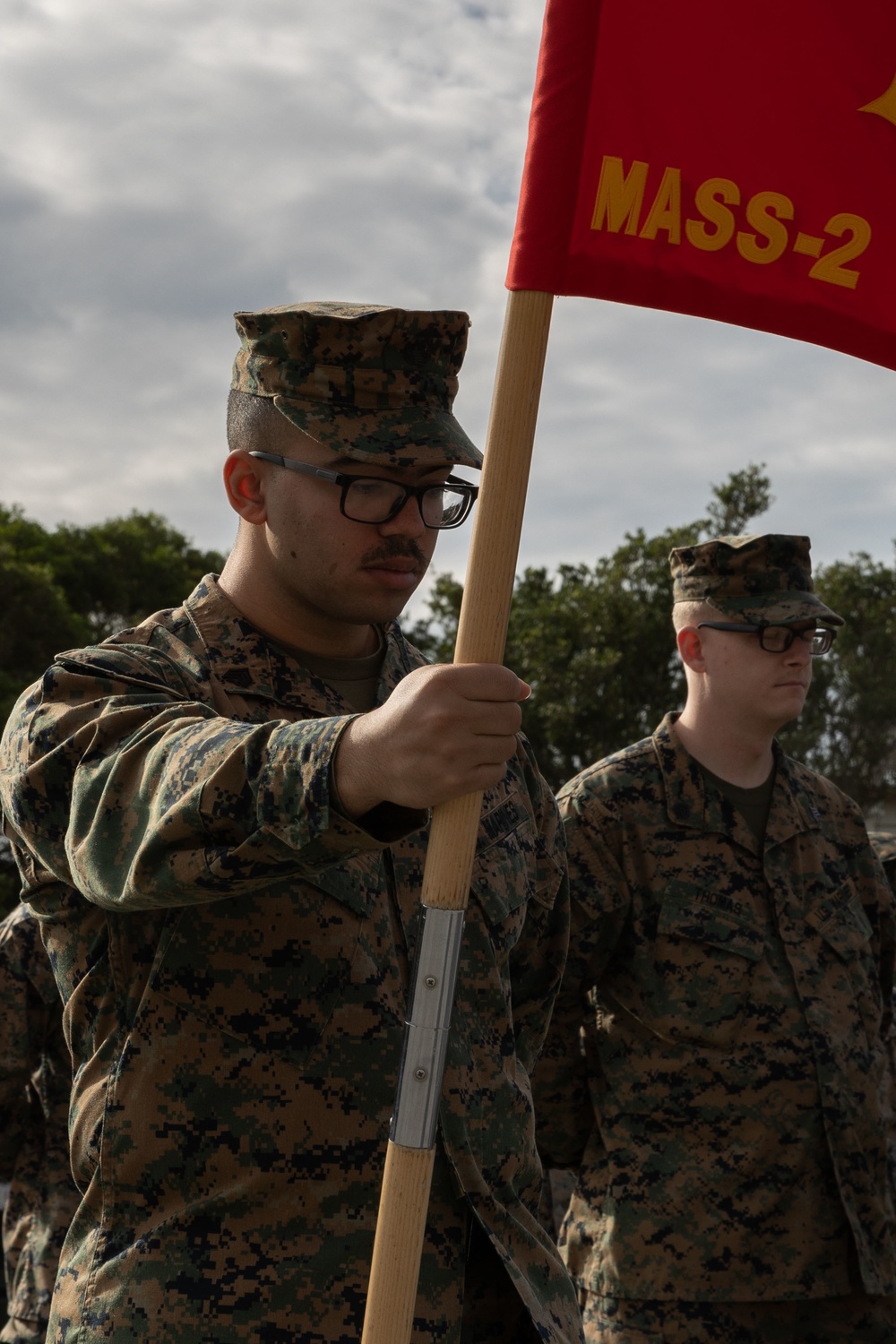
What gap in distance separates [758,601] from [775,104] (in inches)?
114

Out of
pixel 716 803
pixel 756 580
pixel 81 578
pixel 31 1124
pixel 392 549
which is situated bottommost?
pixel 31 1124

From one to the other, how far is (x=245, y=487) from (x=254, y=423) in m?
0.12

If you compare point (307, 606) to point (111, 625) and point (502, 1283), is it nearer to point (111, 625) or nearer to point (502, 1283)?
point (502, 1283)

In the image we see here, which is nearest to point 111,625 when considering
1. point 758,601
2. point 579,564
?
point 579,564

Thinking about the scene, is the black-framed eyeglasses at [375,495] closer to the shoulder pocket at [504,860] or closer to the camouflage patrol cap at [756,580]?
the shoulder pocket at [504,860]

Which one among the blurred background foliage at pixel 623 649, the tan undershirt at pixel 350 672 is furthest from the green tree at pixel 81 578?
the tan undershirt at pixel 350 672

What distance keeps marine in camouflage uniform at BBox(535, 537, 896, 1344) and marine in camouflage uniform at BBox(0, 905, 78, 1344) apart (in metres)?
1.50

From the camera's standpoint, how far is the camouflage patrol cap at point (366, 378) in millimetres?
2699

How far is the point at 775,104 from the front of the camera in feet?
8.08

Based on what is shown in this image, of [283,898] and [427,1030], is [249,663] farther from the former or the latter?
[427,1030]

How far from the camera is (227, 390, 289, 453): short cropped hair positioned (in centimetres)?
281

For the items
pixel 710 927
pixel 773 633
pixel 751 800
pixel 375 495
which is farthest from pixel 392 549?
pixel 773 633

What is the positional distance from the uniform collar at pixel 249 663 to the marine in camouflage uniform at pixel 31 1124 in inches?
83.2

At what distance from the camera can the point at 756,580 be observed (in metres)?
5.27
